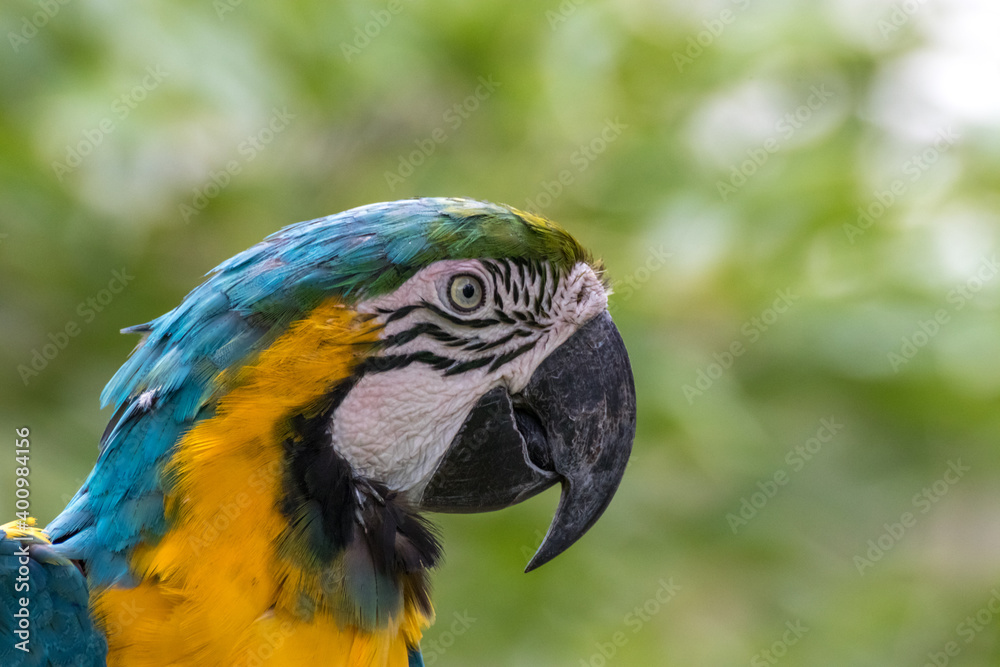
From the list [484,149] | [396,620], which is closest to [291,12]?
[484,149]

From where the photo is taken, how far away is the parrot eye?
1368 mm

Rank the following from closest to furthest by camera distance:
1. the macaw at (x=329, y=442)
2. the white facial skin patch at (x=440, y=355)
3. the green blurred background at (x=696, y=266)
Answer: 1. the macaw at (x=329, y=442)
2. the white facial skin patch at (x=440, y=355)
3. the green blurred background at (x=696, y=266)

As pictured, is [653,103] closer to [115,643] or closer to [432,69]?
[432,69]

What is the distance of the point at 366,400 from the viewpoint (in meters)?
1.33

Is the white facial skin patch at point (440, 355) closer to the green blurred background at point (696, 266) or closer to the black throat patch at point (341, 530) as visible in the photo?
the black throat patch at point (341, 530)

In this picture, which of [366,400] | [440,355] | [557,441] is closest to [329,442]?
[366,400]

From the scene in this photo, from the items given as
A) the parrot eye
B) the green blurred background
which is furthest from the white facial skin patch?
the green blurred background

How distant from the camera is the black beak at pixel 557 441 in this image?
56.2 inches

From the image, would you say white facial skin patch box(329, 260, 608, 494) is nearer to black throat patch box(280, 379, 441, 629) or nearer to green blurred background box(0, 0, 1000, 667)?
black throat patch box(280, 379, 441, 629)

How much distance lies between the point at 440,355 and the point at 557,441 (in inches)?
10.5

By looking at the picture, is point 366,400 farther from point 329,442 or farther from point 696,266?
point 696,266

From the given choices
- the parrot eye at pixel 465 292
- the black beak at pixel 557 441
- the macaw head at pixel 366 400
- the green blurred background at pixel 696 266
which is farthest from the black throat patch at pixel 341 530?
the green blurred background at pixel 696 266

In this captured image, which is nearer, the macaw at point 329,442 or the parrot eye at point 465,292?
the macaw at point 329,442

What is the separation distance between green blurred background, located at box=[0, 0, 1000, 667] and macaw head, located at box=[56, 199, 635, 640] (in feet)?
5.13
